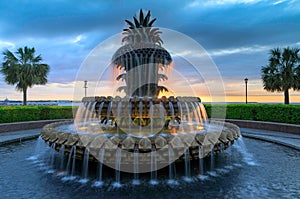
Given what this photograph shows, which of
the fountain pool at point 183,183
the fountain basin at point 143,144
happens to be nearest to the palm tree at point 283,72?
the fountain pool at point 183,183

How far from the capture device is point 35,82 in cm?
2480

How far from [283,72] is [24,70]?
104 ft

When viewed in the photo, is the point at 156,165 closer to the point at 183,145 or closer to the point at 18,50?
the point at 183,145

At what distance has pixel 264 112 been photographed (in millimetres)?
15820

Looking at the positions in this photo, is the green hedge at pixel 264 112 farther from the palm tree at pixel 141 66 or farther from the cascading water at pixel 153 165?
the cascading water at pixel 153 165

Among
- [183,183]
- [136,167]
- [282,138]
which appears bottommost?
[183,183]

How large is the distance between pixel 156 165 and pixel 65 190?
2.22 m

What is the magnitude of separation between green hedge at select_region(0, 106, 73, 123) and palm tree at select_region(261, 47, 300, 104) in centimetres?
2291

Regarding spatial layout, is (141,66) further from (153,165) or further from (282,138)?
(282,138)

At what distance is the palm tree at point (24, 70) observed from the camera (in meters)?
24.2

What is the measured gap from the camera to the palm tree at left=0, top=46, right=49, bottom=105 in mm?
24250

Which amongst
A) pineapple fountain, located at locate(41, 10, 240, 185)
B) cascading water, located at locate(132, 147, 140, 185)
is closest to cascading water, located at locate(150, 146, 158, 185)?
pineapple fountain, located at locate(41, 10, 240, 185)

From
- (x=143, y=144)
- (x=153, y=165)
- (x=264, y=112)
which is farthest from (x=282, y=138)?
(x=143, y=144)

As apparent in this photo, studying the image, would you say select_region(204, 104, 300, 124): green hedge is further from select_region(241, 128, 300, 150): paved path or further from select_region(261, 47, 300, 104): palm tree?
select_region(261, 47, 300, 104): palm tree
